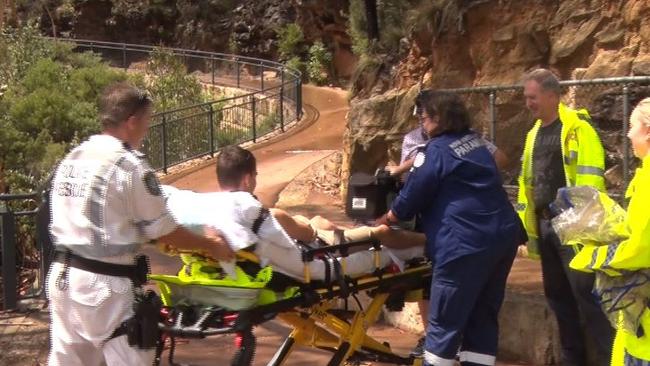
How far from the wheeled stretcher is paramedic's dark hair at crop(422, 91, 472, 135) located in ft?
2.48

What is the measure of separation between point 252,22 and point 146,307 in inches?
1454

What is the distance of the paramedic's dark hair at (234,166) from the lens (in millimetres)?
5066

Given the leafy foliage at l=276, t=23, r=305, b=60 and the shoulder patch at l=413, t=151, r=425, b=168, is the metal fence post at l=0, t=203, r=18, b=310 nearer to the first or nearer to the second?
the shoulder patch at l=413, t=151, r=425, b=168

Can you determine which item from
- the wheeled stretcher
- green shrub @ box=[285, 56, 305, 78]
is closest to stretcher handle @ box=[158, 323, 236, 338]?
the wheeled stretcher

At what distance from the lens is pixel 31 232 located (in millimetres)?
8281

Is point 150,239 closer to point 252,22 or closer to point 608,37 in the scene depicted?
point 608,37

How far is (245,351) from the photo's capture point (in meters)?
4.71

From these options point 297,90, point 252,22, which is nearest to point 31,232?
point 297,90

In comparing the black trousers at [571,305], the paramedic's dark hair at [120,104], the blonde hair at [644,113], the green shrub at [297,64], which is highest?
the blonde hair at [644,113]

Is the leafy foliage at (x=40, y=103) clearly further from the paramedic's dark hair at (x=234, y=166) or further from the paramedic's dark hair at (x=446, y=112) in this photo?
the paramedic's dark hair at (x=446, y=112)

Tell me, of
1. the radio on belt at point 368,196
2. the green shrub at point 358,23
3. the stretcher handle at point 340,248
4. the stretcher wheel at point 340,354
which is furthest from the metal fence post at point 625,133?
the green shrub at point 358,23

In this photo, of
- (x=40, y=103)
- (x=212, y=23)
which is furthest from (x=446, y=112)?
(x=212, y=23)

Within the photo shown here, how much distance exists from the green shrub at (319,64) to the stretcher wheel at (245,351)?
3054 centimetres

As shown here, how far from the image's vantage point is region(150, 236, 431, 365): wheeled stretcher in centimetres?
480
